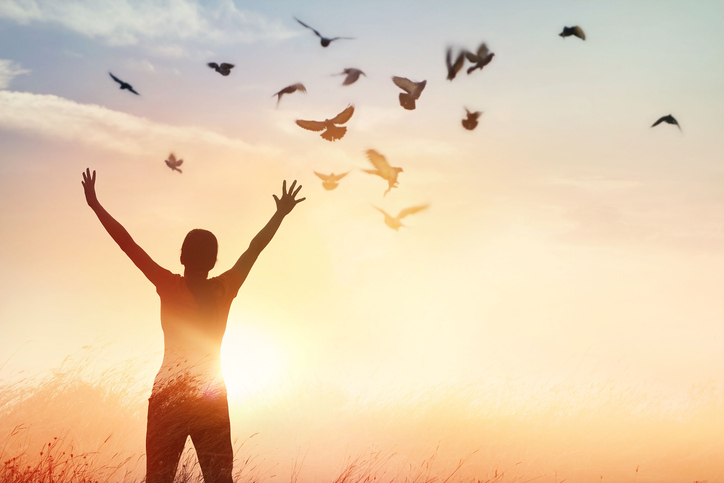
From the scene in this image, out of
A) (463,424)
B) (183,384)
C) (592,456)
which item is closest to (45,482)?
(183,384)

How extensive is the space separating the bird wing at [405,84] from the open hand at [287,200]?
3455 mm

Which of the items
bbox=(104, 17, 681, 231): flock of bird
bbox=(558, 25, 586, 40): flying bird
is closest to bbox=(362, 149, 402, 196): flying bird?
bbox=(104, 17, 681, 231): flock of bird

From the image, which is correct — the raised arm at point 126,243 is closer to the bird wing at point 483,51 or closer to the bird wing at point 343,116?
the bird wing at point 343,116

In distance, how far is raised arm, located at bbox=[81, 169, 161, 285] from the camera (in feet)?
11.9

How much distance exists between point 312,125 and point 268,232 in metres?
3.48

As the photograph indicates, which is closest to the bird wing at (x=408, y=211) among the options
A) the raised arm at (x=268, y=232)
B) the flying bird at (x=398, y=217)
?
the flying bird at (x=398, y=217)

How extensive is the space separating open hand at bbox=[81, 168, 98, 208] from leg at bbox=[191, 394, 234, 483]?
165cm

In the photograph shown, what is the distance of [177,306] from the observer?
3.54 meters

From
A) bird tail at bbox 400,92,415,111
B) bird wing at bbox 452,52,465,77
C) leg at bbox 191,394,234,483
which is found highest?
bird wing at bbox 452,52,465,77

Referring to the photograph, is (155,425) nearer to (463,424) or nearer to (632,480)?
(463,424)

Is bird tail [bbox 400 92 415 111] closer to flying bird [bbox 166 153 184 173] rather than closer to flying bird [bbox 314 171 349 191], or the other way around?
flying bird [bbox 314 171 349 191]

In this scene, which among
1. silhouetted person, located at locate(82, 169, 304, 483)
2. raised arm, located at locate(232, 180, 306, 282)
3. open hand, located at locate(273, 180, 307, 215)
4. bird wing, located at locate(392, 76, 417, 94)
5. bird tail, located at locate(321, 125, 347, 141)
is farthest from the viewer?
bird wing, located at locate(392, 76, 417, 94)

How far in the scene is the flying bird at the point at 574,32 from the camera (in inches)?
339

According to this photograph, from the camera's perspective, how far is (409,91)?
7480 millimetres
